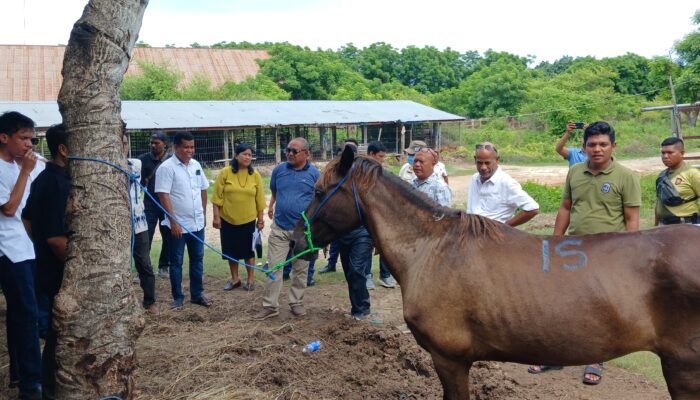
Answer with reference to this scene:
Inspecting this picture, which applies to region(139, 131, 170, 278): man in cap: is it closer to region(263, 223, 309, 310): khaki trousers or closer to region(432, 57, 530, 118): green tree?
region(263, 223, 309, 310): khaki trousers

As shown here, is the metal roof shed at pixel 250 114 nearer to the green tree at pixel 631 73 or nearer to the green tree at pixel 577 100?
the green tree at pixel 577 100

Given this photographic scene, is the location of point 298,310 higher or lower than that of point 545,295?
lower

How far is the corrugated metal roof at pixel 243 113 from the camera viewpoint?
24.2 m

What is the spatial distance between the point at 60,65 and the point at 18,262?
40092 millimetres

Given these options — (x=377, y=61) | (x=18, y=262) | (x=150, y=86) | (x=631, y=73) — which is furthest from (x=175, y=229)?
(x=631, y=73)

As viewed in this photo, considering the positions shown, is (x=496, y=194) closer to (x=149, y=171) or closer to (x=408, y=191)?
(x=408, y=191)

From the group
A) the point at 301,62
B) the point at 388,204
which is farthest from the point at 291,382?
the point at 301,62

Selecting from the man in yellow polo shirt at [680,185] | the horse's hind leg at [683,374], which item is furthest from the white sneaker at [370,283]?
the horse's hind leg at [683,374]

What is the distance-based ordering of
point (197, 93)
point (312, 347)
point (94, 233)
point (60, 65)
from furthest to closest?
point (60, 65) → point (197, 93) → point (312, 347) → point (94, 233)

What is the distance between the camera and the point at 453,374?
12.6 ft

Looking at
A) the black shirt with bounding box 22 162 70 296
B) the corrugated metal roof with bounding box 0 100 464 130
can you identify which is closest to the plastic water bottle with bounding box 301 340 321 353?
the black shirt with bounding box 22 162 70 296

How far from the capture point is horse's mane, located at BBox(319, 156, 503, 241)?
3982 millimetres

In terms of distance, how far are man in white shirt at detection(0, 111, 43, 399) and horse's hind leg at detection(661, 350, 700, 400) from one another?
175 inches

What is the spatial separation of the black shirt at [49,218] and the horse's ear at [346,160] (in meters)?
1.89
